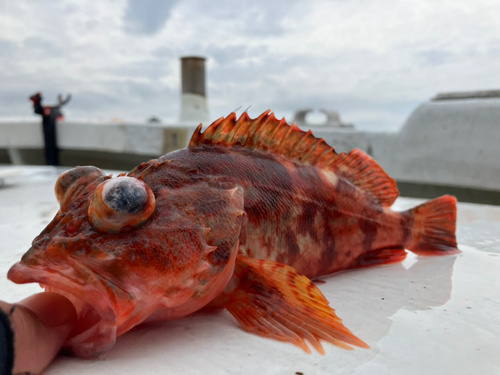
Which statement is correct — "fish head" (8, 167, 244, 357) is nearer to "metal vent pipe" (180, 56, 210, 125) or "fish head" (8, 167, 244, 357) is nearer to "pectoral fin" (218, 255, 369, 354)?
"pectoral fin" (218, 255, 369, 354)

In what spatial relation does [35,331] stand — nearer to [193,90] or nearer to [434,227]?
[434,227]

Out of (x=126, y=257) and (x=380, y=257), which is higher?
(x=126, y=257)

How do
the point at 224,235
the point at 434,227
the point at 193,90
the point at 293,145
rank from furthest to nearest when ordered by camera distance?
the point at 193,90
the point at 434,227
the point at 293,145
the point at 224,235

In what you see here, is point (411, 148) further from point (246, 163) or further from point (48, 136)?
point (48, 136)

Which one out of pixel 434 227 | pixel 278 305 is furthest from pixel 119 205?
pixel 434 227

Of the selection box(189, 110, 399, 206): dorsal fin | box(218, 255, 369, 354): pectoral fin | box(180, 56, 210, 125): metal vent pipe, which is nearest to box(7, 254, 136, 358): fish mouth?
box(218, 255, 369, 354): pectoral fin

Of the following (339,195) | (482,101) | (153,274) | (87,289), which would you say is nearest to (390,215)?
(339,195)

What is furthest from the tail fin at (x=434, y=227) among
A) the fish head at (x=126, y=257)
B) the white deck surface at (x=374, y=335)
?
the fish head at (x=126, y=257)
